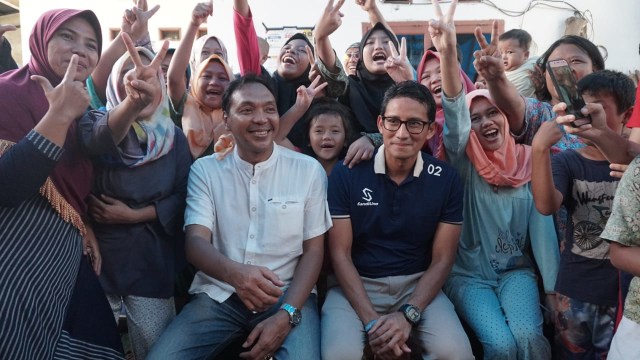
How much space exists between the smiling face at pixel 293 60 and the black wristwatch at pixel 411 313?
2.26 m

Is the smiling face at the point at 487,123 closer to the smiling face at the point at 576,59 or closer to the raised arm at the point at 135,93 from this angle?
the smiling face at the point at 576,59

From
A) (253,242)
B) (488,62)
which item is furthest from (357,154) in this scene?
(488,62)

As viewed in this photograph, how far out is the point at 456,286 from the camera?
9.48ft

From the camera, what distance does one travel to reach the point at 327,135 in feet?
10.8

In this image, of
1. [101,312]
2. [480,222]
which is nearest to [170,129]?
[101,312]

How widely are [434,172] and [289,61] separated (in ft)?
5.81

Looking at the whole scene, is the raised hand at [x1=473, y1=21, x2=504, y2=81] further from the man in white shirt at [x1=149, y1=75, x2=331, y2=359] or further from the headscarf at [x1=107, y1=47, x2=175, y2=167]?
the headscarf at [x1=107, y1=47, x2=175, y2=167]

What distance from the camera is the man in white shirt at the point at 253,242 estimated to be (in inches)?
92.6

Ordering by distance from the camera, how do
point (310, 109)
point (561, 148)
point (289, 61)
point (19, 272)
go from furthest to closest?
point (289, 61) < point (310, 109) < point (561, 148) < point (19, 272)

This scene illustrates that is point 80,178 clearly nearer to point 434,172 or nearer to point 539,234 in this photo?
point 434,172

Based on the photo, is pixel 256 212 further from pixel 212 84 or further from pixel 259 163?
pixel 212 84

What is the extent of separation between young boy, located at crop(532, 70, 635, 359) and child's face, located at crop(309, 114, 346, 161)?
133 cm

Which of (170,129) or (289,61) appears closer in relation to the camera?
(170,129)

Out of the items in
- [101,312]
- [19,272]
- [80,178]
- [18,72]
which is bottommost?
[101,312]
